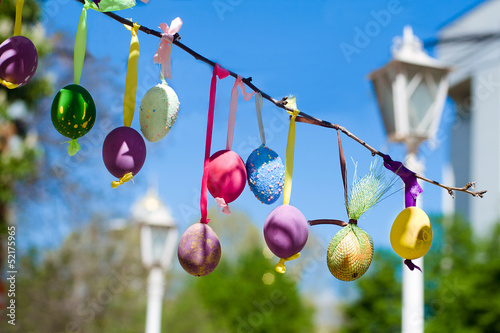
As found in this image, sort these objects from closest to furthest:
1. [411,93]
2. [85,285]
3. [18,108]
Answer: [411,93]
[18,108]
[85,285]

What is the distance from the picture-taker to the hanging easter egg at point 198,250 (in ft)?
3.41

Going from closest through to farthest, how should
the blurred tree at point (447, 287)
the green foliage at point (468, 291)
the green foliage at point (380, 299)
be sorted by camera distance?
the green foliage at point (468, 291)
the blurred tree at point (447, 287)
the green foliage at point (380, 299)

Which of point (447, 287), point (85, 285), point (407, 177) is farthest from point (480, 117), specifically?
point (407, 177)

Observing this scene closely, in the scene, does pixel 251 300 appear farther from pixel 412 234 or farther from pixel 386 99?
pixel 412 234

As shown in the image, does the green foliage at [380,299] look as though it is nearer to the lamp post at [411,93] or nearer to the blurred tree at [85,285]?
the blurred tree at [85,285]

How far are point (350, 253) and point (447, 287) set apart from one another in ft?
30.8

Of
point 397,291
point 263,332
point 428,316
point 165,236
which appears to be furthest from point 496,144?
point 165,236

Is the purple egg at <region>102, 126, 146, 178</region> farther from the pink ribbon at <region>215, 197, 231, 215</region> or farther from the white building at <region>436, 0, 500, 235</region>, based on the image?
the white building at <region>436, 0, 500, 235</region>

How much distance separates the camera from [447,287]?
9.56 meters

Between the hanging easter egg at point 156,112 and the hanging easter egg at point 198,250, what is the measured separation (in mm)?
218

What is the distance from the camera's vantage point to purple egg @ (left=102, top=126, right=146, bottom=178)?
104 centimetres

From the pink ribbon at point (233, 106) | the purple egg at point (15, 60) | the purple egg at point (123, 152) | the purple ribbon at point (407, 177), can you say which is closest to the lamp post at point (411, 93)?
the purple ribbon at point (407, 177)

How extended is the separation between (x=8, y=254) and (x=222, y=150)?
5.46 metres

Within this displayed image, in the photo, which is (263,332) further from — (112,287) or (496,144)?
(496,144)
